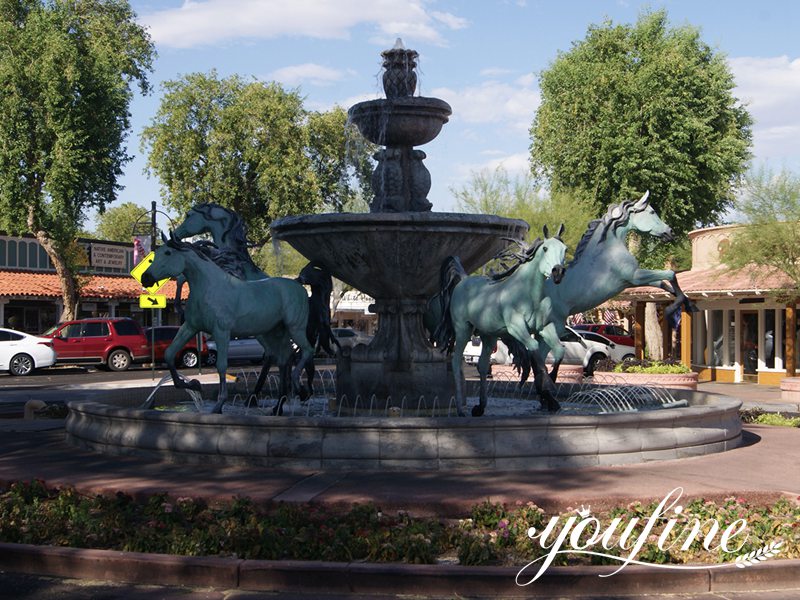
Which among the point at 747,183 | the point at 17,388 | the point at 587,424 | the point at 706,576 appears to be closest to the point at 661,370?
the point at 747,183

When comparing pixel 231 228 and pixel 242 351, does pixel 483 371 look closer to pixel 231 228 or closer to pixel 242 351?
pixel 231 228

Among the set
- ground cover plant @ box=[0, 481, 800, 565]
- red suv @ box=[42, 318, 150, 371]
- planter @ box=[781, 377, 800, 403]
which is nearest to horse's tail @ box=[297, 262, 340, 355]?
ground cover plant @ box=[0, 481, 800, 565]

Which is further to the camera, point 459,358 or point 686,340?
point 686,340

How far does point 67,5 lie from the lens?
4403cm

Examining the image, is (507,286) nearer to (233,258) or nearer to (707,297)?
(233,258)

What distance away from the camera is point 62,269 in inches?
1645

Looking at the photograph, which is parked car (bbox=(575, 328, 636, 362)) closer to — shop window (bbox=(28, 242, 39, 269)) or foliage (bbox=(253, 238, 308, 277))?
shop window (bbox=(28, 242, 39, 269))

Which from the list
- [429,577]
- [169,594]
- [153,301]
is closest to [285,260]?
[153,301]

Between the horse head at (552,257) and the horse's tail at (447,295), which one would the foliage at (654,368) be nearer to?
the horse's tail at (447,295)

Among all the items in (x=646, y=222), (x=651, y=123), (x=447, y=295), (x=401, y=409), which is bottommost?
(x=401, y=409)

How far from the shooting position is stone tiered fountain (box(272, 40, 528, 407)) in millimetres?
13086

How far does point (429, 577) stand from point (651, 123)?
1406 inches

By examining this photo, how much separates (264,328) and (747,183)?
22209 mm

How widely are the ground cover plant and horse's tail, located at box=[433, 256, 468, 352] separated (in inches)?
198
